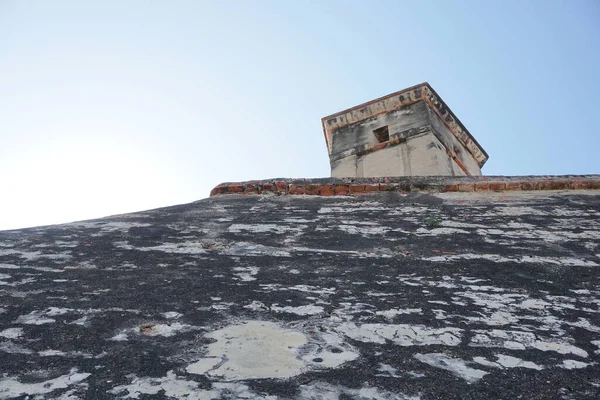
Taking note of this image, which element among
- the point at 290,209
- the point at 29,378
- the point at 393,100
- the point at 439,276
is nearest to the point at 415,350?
the point at 439,276

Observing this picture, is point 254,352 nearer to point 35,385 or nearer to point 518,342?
point 35,385

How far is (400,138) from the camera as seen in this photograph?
848 cm

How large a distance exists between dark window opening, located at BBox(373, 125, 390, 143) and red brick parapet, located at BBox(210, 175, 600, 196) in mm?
4896

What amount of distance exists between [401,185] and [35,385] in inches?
131

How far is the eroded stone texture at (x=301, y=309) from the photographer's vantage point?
120 centimetres

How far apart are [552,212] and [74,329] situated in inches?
119

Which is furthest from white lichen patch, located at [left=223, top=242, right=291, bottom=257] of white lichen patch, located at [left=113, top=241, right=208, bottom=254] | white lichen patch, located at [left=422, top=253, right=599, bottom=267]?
white lichen patch, located at [left=422, top=253, right=599, bottom=267]

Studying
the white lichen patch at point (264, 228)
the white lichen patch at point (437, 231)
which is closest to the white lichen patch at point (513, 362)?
the white lichen patch at point (437, 231)

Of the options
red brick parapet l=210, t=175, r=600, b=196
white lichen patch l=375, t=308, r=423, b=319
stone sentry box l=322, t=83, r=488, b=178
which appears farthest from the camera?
stone sentry box l=322, t=83, r=488, b=178

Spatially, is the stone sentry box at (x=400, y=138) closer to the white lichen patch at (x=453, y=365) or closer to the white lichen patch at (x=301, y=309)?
the white lichen patch at (x=301, y=309)

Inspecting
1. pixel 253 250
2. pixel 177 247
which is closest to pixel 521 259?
pixel 253 250

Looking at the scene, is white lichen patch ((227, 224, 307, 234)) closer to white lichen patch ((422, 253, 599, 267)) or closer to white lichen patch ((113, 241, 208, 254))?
white lichen patch ((113, 241, 208, 254))

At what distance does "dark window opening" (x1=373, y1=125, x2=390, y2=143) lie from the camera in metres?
8.98

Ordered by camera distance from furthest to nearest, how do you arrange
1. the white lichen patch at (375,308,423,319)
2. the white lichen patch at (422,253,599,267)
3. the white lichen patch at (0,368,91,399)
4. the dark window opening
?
the dark window opening < the white lichen patch at (422,253,599,267) < the white lichen patch at (375,308,423,319) < the white lichen patch at (0,368,91,399)
